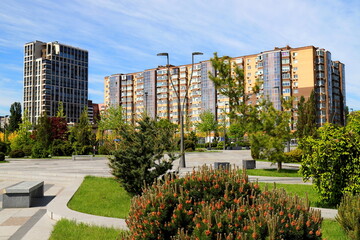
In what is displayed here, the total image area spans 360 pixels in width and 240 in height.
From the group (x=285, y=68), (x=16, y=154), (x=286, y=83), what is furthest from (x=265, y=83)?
(x=16, y=154)

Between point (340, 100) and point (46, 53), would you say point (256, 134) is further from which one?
point (46, 53)

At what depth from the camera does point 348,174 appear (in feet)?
27.7

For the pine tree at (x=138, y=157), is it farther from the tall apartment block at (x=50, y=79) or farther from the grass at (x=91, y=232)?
the tall apartment block at (x=50, y=79)

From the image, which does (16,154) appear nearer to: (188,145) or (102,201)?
(188,145)

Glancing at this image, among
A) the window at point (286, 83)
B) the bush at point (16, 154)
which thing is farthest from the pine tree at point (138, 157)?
the window at point (286, 83)

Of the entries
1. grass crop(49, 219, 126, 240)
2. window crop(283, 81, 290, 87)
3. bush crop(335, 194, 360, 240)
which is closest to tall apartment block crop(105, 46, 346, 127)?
window crop(283, 81, 290, 87)

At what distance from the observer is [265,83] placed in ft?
313

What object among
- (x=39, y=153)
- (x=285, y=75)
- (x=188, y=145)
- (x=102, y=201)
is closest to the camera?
(x=102, y=201)

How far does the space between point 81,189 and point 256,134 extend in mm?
10630

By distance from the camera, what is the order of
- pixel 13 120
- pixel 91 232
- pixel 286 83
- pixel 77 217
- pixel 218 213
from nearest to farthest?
pixel 218 213 < pixel 91 232 < pixel 77 217 < pixel 286 83 < pixel 13 120

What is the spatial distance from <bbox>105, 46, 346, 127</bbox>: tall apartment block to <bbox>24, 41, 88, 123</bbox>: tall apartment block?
1786 inches

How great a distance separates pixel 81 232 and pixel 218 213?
12.5 feet

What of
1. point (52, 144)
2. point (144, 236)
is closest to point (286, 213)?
point (144, 236)

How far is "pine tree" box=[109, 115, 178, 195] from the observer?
32.1 feet
